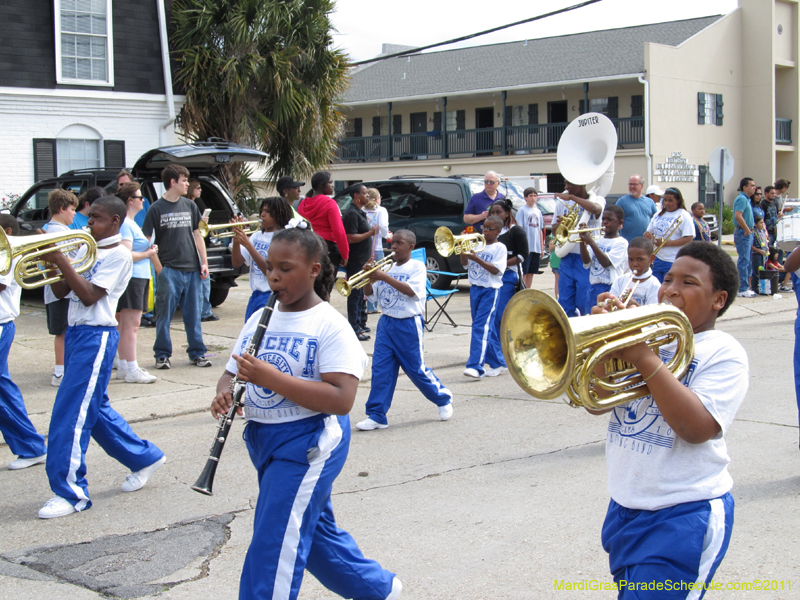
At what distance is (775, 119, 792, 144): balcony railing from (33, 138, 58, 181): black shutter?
27.8 meters

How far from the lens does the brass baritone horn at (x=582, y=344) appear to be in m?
2.30

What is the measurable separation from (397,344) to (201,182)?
592cm

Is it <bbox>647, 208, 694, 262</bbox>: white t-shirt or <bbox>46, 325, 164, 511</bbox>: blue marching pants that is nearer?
<bbox>46, 325, 164, 511</bbox>: blue marching pants

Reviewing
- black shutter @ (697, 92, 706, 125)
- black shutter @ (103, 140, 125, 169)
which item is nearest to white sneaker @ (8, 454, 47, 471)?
black shutter @ (103, 140, 125, 169)

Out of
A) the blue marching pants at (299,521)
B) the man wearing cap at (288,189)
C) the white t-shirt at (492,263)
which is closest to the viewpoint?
the blue marching pants at (299,521)

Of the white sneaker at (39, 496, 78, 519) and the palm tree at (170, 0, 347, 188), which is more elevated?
the palm tree at (170, 0, 347, 188)

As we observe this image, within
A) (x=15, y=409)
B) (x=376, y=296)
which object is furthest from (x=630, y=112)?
(x=15, y=409)

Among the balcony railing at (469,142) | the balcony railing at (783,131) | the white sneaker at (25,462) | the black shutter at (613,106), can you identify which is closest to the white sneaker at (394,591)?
the white sneaker at (25,462)

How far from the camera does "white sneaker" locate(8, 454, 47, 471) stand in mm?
5691

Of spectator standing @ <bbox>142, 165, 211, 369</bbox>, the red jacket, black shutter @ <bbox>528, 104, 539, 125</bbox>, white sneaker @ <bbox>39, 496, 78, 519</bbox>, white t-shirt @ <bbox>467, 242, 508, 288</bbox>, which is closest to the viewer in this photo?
white sneaker @ <bbox>39, 496, 78, 519</bbox>

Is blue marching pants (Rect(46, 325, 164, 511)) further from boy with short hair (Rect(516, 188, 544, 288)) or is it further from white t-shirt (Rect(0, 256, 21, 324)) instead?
boy with short hair (Rect(516, 188, 544, 288))

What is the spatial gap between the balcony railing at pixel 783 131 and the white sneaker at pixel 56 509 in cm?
3349

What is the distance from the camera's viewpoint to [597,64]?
30.5 m

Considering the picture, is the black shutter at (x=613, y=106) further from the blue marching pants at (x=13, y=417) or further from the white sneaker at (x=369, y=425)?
the blue marching pants at (x=13, y=417)
